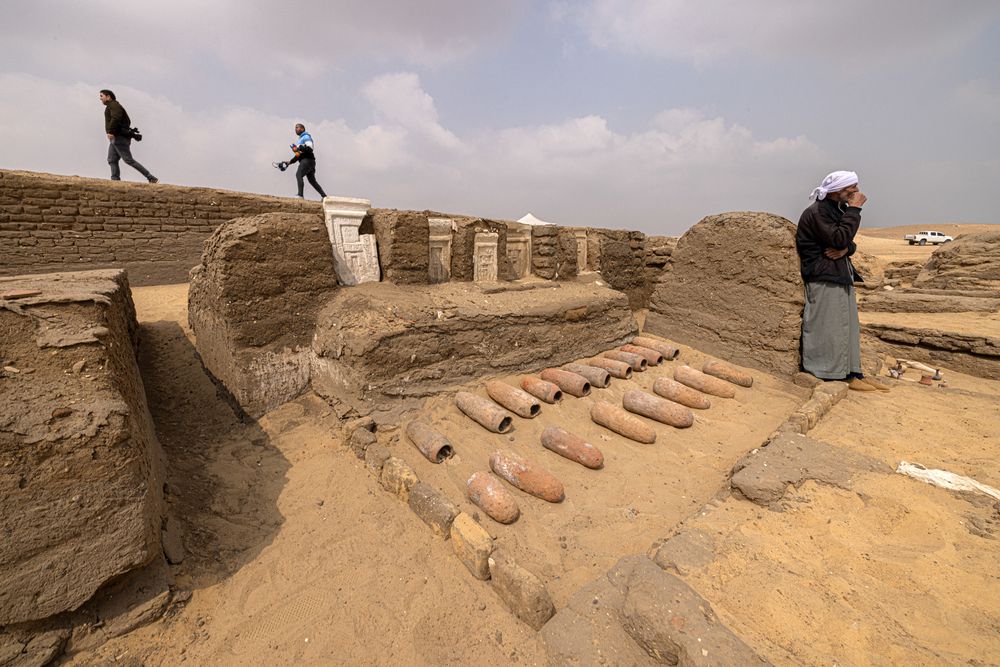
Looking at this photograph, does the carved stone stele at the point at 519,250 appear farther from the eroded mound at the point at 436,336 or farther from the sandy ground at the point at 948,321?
the sandy ground at the point at 948,321

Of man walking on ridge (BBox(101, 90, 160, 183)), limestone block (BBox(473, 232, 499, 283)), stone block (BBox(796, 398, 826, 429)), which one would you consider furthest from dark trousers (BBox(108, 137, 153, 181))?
stone block (BBox(796, 398, 826, 429))

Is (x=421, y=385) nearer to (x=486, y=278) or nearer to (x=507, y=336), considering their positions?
(x=507, y=336)

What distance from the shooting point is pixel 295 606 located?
226cm

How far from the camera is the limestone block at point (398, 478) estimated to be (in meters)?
2.99

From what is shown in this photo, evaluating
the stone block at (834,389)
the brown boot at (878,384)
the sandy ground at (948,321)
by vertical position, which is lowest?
the brown boot at (878,384)

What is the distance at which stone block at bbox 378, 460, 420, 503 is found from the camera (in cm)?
299

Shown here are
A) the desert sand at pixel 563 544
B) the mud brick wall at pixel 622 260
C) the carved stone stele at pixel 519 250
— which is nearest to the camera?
the desert sand at pixel 563 544

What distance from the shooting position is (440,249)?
18.2 feet

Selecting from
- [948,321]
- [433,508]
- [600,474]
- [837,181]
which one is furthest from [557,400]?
[948,321]

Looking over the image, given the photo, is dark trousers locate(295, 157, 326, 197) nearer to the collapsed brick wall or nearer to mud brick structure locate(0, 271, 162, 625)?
the collapsed brick wall

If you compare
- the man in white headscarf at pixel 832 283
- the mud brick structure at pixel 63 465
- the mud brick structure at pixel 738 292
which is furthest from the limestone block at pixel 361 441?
the man in white headscarf at pixel 832 283

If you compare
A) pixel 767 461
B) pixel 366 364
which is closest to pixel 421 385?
pixel 366 364

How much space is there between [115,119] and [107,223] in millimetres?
2339

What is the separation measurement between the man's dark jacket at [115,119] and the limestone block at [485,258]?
24.5 feet
